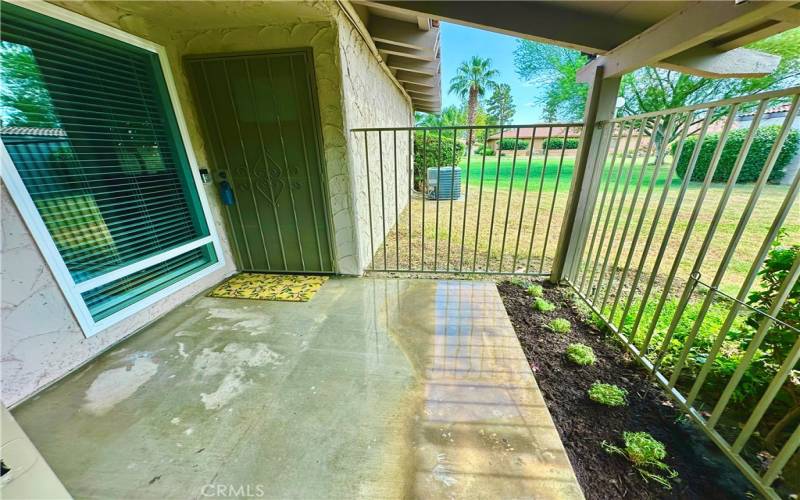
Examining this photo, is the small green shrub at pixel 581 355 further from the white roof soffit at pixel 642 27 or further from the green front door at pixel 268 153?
Result: the green front door at pixel 268 153

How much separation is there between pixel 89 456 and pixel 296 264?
2050 millimetres

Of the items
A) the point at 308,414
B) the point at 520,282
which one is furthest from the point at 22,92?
the point at 520,282

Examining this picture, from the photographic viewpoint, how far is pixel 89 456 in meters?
1.38

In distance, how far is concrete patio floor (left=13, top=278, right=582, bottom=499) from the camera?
126cm

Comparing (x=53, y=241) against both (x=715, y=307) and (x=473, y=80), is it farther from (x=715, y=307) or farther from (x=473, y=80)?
(x=473, y=80)

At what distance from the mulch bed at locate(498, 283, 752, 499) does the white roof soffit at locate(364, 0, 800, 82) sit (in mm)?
1851

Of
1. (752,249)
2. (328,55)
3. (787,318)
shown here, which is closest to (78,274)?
(328,55)

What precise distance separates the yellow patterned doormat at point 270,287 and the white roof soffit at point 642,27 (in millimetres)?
2449

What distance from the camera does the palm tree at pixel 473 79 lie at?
23927mm

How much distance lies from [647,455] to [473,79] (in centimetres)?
2807

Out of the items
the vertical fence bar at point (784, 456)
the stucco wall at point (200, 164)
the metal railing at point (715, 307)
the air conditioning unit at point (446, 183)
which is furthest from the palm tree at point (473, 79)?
the vertical fence bar at point (784, 456)

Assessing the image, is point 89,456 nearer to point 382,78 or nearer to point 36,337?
point 36,337

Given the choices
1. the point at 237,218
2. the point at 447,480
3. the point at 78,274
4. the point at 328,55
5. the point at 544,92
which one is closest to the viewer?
the point at 447,480

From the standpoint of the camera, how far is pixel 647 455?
1.29 meters
